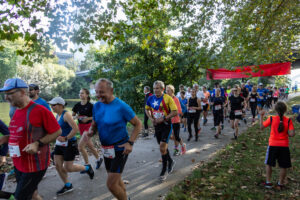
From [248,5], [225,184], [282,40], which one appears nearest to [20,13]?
[225,184]

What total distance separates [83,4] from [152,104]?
3.47 meters

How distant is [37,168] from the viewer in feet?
8.65

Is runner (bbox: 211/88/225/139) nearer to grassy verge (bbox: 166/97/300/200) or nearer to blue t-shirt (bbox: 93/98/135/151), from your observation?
grassy verge (bbox: 166/97/300/200)

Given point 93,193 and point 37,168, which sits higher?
point 37,168

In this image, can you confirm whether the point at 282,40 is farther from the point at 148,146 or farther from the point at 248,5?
the point at 148,146

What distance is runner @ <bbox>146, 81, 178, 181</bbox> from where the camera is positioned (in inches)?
191

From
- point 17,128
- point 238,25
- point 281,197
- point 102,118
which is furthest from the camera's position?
point 238,25

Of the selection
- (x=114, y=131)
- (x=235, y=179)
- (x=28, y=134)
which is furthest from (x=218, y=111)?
(x=28, y=134)

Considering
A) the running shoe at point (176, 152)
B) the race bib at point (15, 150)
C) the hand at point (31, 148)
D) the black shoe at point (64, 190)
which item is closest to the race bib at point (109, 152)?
the hand at point (31, 148)

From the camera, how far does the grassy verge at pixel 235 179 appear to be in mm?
3985

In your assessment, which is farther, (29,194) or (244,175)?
(244,175)

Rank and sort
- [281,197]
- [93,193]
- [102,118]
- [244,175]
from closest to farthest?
[102,118] < [281,197] < [93,193] < [244,175]

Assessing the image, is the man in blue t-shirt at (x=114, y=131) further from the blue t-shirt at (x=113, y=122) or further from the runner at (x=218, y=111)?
the runner at (x=218, y=111)

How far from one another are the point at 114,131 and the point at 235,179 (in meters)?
3.08
